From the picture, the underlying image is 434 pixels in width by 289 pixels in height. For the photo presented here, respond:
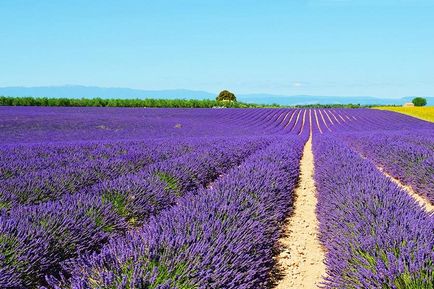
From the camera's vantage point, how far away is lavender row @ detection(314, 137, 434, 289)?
254cm

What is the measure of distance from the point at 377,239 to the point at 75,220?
2.54 metres

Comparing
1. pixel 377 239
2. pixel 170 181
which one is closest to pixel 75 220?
pixel 377 239

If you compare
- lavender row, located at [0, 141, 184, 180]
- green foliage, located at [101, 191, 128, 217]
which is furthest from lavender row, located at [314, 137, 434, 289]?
lavender row, located at [0, 141, 184, 180]

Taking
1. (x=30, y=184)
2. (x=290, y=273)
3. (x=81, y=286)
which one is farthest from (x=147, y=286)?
(x=30, y=184)

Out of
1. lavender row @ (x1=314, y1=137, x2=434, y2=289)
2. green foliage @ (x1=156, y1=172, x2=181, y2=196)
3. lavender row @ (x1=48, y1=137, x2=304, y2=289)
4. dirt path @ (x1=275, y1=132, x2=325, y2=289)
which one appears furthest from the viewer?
green foliage @ (x1=156, y1=172, x2=181, y2=196)

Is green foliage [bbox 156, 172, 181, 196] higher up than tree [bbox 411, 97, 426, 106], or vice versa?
tree [bbox 411, 97, 426, 106]

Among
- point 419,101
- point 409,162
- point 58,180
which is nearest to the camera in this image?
point 58,180

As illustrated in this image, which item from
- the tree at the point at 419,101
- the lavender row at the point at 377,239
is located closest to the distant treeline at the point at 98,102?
the tree at the point at 419,101

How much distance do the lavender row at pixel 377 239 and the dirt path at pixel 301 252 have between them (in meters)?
0.22

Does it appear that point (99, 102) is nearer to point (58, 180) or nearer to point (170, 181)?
point (170, 181)

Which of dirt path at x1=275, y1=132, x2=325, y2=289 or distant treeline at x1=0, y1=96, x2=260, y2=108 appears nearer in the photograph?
dirt path at x1=275, y1=132, x2=325, y2=289

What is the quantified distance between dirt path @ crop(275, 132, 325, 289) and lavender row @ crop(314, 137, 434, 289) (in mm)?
222

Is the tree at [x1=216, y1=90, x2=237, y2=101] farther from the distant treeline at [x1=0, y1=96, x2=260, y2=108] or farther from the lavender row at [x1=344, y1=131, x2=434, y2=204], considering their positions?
the lavender row at [x1=344, y1=131, x2=434, y2=204]

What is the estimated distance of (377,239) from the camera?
3098 millimetres
